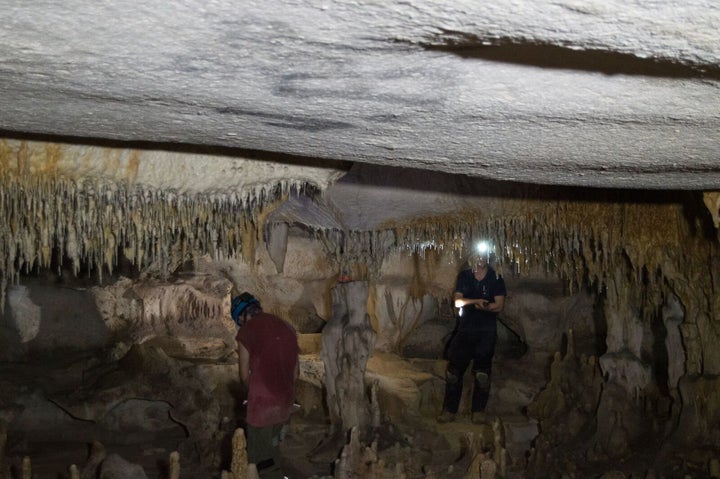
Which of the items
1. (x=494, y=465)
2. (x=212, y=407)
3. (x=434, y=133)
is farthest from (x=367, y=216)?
(x=434, y=133)

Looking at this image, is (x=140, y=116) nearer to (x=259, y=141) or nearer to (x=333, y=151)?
(x=259, y=141)

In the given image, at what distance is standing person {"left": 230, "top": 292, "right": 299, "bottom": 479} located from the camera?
19.1 ft

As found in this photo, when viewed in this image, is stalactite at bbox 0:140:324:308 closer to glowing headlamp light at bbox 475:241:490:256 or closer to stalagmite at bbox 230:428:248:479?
stalagmite at bbox 230:428:248:479

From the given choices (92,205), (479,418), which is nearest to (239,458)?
(92,205)

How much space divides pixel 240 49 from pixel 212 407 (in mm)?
7827

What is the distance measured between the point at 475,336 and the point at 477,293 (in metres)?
0.58

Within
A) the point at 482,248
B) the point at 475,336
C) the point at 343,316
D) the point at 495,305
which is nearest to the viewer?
the point at 482,248

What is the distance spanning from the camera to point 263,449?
5.86 metres

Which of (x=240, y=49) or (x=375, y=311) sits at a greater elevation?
(x=240, y=49)

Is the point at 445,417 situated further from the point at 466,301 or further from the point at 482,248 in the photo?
the point at 482,248

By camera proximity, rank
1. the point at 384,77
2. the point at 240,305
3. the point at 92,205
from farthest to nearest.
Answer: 1. the point at 240,305
2. the point at 92,205
3. the point at 384,77

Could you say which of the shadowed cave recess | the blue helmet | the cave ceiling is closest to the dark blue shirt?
the shadowed cave recess

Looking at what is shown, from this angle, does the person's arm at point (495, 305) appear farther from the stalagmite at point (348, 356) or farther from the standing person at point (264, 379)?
the standing person at point (264, 379)

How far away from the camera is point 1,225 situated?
4.96 metres
